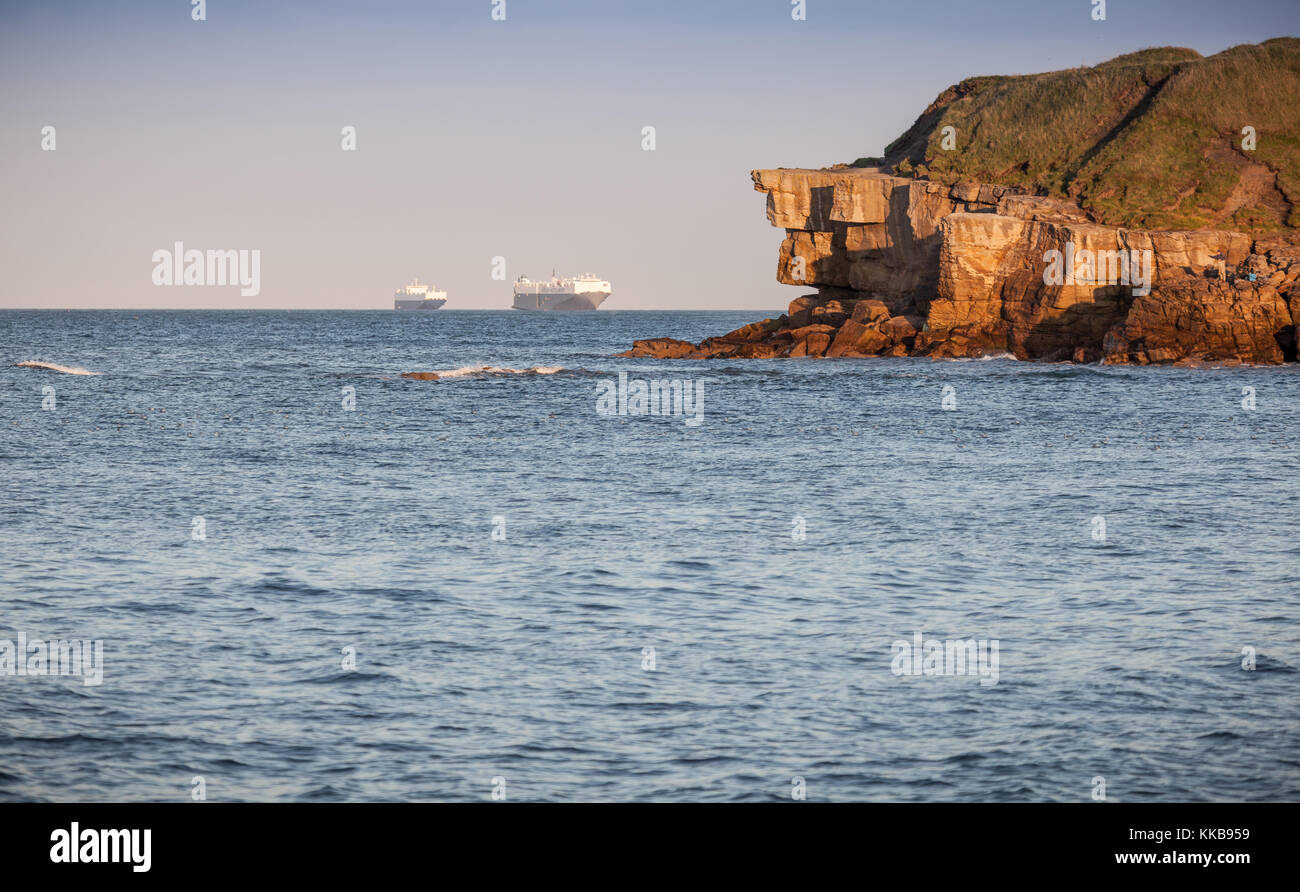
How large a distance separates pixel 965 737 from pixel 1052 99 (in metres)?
75.8

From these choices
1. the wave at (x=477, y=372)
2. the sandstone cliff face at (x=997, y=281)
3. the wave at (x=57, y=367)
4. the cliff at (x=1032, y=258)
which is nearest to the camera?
the sandstone cliff face at (x=997, y=281)

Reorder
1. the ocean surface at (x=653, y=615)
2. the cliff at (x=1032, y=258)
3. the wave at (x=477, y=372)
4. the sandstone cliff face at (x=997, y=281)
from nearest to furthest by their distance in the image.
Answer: the ocean surface at (x=653, y=615) → the sandstone cliff face at (x=997, y=281) → the cliff at (x=1032, y=258) → the wave at (x=477, y=372)

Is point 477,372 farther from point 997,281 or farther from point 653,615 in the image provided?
point 653,615

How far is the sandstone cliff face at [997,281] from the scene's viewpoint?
59.3 meters

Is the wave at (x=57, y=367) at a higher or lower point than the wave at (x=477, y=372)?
higher

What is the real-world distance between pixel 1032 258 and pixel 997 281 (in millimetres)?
2300

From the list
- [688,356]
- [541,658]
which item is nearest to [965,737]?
[541,658]

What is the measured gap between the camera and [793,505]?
23.6 metres

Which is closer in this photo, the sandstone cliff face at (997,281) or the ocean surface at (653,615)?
the ocean surface at (653,615)

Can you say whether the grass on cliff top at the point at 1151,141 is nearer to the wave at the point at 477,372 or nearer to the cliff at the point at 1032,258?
the cliff at the point at 1032,258

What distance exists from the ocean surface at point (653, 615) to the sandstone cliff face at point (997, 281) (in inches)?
1052

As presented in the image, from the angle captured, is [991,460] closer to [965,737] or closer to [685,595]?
[685,595]

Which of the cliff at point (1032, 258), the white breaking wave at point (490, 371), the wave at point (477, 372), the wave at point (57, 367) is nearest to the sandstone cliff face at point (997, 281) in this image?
the cliff at point (1032, 258)

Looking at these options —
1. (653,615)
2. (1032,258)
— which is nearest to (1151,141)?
(1032,258)
